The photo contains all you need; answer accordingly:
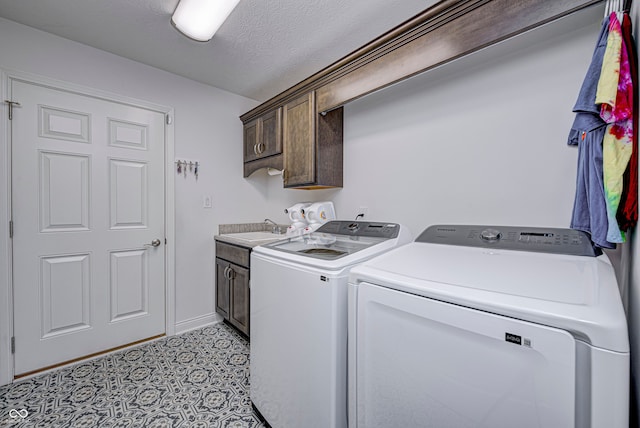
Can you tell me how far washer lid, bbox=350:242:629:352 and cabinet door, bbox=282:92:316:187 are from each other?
3.67ft

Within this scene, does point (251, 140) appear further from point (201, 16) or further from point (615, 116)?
point (615, 116)

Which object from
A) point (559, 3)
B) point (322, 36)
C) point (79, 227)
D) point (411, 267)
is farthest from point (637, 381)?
point (79, 227)

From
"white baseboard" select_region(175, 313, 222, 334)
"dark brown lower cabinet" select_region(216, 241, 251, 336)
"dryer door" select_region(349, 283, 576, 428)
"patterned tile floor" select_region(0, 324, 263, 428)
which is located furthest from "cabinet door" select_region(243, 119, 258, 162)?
"dryer door" select_region(349, 283, 576, 428)

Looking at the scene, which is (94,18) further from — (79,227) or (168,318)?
(168,318)

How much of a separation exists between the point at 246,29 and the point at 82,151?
1536 mm

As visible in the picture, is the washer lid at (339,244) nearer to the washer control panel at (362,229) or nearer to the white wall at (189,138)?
the washer control panel at (362,229)

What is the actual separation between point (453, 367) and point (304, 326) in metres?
0.60

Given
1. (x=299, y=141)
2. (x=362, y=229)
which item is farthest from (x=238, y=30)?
(x=362, y=229)

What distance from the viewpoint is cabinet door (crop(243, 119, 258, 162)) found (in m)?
2.65

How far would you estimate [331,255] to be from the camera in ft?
4.18

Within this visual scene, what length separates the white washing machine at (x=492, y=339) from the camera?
0.55 m

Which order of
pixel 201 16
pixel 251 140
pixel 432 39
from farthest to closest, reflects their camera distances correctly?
1. pixel 251 140
2. pixel 201 16
3. pixel 432 39

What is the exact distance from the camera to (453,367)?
0.72 metres

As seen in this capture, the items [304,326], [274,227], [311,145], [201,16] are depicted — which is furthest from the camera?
[274,227]
